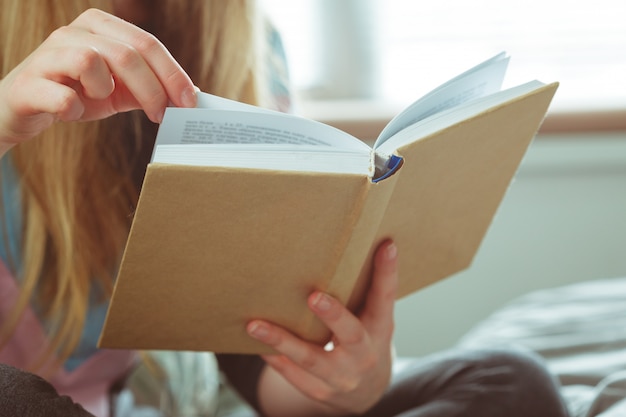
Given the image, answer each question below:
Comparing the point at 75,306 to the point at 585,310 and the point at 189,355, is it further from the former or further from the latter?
the point at 585,310

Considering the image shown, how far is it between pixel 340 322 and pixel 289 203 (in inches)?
6.8

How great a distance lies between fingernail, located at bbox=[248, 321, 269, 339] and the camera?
0.75m

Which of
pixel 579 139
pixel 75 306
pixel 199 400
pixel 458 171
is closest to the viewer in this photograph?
pixel 458 171

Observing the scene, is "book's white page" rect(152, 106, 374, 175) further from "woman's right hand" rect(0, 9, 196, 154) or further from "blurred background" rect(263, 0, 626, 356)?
"blurred background" rect(263, 0, 626, 356)

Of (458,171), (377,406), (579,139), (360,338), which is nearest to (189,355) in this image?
(377,406)

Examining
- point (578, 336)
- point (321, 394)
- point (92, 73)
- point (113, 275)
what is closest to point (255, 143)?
point (92, 73)

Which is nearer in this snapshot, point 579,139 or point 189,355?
point 189,355

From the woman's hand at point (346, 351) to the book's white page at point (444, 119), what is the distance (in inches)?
5.3

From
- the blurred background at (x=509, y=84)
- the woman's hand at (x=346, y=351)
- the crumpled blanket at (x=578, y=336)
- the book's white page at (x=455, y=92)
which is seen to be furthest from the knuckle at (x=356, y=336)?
the blurred background at (x=509, y=84)

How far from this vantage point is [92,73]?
0.60 metres

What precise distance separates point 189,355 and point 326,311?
629 millimetres

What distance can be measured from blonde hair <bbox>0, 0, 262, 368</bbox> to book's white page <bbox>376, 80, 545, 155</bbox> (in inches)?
14.4

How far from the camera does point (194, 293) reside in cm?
71

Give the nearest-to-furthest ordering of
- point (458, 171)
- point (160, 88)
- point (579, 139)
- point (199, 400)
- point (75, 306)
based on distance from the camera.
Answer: point (160, 88) → point (458, 171) → point (75, 306) → point (199, 400) → point (579, 139)
